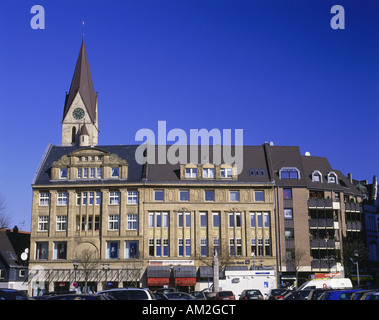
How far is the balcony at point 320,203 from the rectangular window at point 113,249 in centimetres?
2325

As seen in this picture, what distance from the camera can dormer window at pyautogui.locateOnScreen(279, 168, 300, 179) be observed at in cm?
6662

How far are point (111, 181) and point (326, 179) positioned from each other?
27024 millimetres

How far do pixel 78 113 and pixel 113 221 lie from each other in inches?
1716

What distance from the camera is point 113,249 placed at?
63.2 meters

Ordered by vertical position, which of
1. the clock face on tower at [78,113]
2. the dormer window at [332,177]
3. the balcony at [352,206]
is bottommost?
the balcony at [352,206]

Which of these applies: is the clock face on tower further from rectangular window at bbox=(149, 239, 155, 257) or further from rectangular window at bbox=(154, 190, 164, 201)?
rectangular window at bbox=(149, 239, 155, 257)

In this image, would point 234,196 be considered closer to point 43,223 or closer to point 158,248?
point 158,248

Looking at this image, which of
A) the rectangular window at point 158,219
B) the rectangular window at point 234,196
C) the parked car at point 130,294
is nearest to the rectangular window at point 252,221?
the rectangular window at point 234,196

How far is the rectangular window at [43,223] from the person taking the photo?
64.2 m

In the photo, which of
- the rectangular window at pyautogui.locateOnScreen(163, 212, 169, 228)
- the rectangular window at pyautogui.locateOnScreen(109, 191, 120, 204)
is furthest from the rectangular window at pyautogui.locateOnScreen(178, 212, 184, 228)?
the rectangular window at pyautogui.locateOnScreen(109, 191, 120, 204)

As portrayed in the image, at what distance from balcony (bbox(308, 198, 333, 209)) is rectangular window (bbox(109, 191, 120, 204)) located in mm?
22836

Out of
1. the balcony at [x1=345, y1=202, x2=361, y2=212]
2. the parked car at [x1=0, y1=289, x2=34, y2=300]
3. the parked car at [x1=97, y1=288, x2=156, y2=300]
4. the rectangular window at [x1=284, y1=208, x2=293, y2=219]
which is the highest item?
the balcony at [x1=345, y1=202, x2=361, y2=212]

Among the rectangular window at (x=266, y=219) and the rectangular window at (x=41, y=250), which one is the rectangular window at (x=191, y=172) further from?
the rectangular window at (x=41, y=250)
